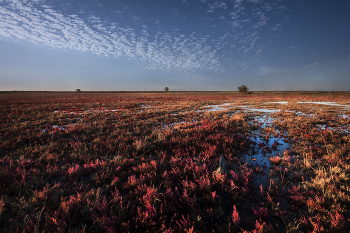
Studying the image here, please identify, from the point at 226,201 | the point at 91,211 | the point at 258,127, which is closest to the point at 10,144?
the point at 91,211

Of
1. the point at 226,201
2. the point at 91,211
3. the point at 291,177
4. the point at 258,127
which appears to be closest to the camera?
the point at 91,211

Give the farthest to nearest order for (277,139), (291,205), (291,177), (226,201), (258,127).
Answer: (258,127)
(277,139)
(291,177)
(226,201)
(291,205)

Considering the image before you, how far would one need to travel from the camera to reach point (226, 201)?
3162 millimetres

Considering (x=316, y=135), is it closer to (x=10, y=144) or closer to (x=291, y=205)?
(x=291, y=205)

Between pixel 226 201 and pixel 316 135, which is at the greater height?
pixel 316 135

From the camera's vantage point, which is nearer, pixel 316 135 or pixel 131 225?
pixel 131 225

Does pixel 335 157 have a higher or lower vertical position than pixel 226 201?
higher

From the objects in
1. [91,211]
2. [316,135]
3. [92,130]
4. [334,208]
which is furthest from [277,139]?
[92,130]

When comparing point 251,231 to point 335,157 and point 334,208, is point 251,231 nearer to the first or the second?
point 334,208

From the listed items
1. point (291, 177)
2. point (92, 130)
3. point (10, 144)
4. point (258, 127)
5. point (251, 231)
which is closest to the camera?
point (251, 231)

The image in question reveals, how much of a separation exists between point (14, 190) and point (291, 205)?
624 centimetres

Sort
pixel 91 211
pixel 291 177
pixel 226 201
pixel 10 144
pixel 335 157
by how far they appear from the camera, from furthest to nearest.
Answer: pixel 10 144 < pixel 335 157 < pixel 291 177 < pixel 226 201 < pixel 91 211

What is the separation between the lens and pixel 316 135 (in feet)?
24.0

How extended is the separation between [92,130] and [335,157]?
11.5 m
